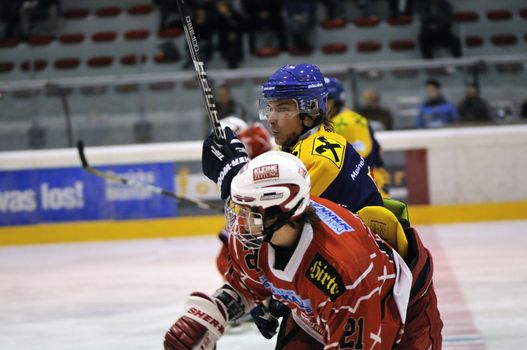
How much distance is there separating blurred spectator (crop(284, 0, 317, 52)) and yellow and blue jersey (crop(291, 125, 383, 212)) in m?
8.44

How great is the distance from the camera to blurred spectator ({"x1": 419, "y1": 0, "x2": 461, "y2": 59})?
1048 centimetres

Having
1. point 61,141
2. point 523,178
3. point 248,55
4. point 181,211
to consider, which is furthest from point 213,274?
point 248,55

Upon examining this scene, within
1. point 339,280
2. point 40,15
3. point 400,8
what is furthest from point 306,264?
point 400,8

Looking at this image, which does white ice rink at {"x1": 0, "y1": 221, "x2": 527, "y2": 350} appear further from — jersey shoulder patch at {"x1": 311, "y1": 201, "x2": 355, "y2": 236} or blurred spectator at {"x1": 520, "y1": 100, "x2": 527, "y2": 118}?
jersey shoulder patch at {"x1": 311, "y1": 201, "x2": 355, "y2": 236}

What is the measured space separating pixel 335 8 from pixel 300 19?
0.61 meters

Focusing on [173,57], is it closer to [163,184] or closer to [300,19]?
[300,19]

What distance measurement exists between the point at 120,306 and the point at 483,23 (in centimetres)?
657

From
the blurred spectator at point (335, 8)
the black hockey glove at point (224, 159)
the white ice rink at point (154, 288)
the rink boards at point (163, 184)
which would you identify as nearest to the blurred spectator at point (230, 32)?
the blurred spectator at point (335, 8)

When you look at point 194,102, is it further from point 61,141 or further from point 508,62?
point 508,62

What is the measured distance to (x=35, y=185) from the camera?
30.2 feet

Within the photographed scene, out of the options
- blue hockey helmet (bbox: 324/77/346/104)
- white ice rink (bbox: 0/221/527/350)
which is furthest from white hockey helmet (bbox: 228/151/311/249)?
blue hockey helmet (bbox: 324/77/346/104)

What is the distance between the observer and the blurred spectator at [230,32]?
1059cm

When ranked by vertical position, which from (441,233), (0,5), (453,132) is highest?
(0,5)

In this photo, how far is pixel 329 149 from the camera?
2.96m
